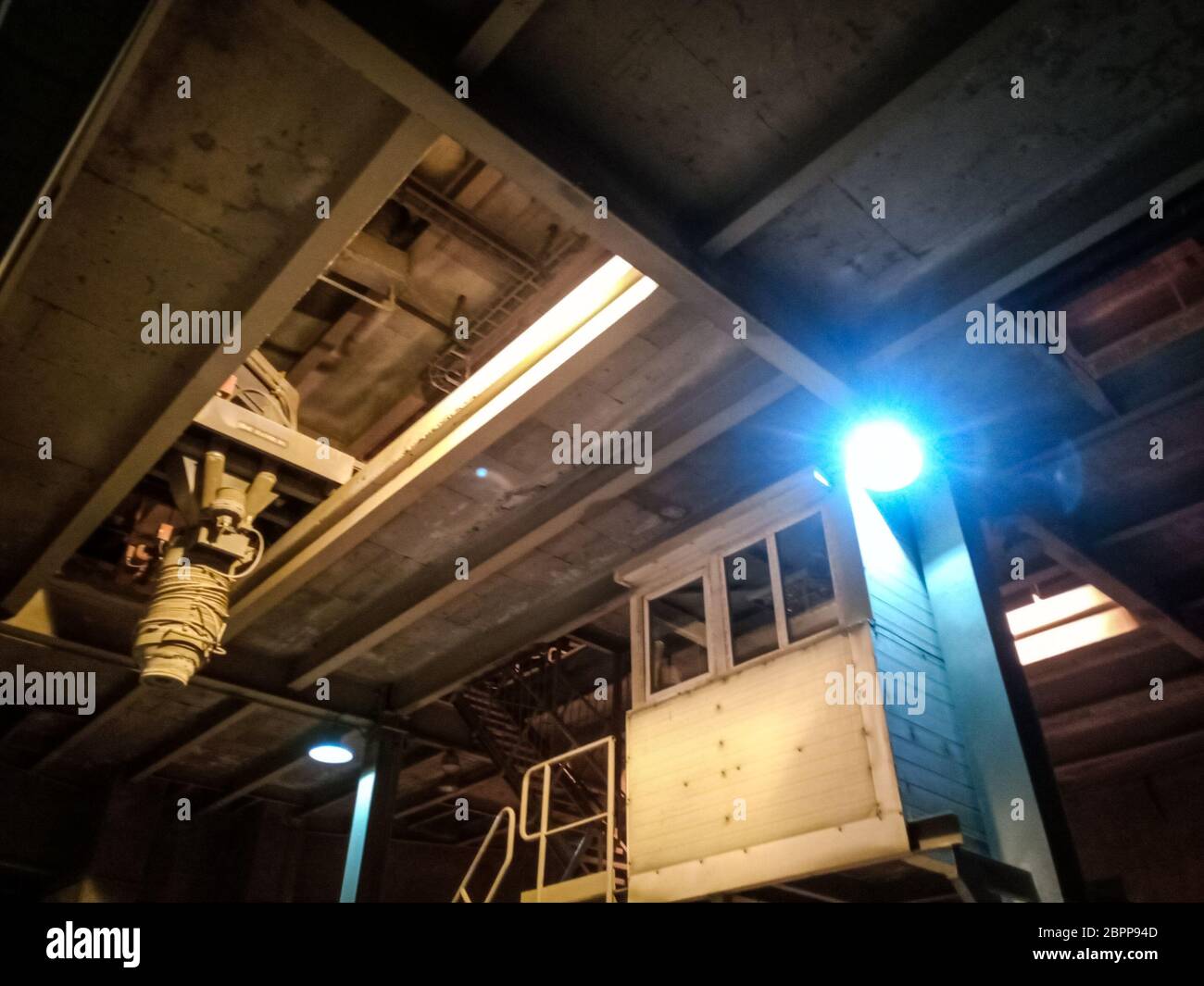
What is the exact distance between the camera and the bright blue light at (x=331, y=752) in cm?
1153

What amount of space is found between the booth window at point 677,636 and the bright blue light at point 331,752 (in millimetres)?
5571

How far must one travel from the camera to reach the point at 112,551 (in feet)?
29.2

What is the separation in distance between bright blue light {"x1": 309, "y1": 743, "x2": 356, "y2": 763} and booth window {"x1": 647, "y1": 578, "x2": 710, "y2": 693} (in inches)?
219

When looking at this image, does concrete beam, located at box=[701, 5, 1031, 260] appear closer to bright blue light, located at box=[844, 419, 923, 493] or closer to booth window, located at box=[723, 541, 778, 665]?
bright blue light, located at box=[844, 419, 923, 493]

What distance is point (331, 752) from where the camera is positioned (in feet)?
38.0

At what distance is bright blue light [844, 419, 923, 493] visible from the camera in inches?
262

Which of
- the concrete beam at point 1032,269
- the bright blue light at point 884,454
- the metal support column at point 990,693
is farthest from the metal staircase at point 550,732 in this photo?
the concrete beam at point 1032,269

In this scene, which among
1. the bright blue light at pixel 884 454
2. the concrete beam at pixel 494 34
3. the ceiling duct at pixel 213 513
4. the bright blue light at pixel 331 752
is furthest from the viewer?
the bright blue light at pixel 331 752

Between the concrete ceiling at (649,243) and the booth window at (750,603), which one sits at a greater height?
the concrete ceiling at (649,243)

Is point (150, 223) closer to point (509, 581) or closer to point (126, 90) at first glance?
point (126, 90)

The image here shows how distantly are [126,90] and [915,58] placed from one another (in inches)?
174

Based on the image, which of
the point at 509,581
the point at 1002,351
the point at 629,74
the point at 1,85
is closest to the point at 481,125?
the point at 629,74

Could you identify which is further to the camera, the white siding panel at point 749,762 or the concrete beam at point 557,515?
the concrete beam at point 557,515

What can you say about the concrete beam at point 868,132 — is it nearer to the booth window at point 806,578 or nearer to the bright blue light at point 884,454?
the bright blue light at point 884,454
